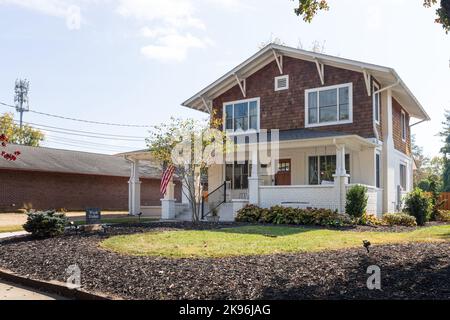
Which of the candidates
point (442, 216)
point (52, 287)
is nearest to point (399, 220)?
point (442, 216)

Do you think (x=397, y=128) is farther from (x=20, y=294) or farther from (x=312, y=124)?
(x=20, y=294)

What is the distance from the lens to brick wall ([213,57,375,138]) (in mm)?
18484

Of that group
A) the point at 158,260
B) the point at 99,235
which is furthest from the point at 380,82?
the point at 158,260

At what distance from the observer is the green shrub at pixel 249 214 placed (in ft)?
55.7

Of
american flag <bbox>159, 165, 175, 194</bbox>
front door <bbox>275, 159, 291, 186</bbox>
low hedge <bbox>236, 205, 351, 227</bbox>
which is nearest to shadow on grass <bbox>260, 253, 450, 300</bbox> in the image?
low hedge <bbox>236, 205, 351, 227</bbox>

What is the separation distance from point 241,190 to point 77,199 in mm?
14118

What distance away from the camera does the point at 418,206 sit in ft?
61.1

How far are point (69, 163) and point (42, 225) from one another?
20.3 m

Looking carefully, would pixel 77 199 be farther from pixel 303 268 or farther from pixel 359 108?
pixel 303 268

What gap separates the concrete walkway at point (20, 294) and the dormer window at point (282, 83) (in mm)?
15729

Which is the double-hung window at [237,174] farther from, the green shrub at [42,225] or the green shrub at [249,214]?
the green shrub at [42,225]

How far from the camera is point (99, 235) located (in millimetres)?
12219

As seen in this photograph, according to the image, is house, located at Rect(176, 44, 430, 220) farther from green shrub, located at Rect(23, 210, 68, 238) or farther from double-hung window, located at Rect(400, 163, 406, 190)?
green shrub, located at Rect(23, 210, 68, 238)

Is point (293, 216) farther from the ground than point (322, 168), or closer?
closer
